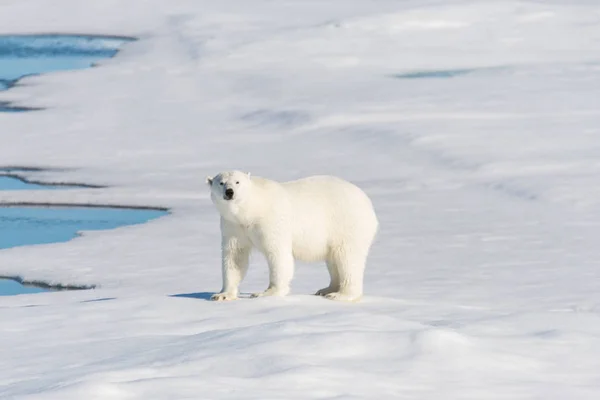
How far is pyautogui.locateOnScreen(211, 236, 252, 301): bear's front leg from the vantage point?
493cm

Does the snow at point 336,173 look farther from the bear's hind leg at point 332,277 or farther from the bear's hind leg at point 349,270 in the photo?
the bear's hind leg at point 332,277

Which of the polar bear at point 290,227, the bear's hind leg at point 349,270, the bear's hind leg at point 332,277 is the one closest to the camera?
the polar bear at point 290,227

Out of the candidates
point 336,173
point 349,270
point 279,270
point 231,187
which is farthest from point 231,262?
point 336,173

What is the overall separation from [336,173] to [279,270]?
5491 mm

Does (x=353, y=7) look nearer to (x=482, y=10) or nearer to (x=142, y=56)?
(x=482, y=10)

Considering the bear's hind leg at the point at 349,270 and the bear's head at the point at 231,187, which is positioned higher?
the bear's head at the point at 231,187

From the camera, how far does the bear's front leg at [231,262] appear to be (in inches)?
194

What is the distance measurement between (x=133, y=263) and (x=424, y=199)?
257 cm

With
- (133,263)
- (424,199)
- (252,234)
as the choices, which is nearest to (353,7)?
(424,199)

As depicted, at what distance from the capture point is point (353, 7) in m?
22.5

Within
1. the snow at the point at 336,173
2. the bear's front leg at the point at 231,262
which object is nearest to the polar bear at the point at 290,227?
the bear's front leg at the point at 231,262

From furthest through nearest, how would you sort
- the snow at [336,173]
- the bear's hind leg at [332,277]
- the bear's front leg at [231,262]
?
the bear's hind leg at [332,277], the bear's front leg at [231,262], the snow at [336,173]

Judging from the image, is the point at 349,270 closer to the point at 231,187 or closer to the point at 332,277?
the point at 332,277

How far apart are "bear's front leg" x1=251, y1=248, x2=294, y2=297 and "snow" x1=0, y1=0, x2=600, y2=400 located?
7cm
